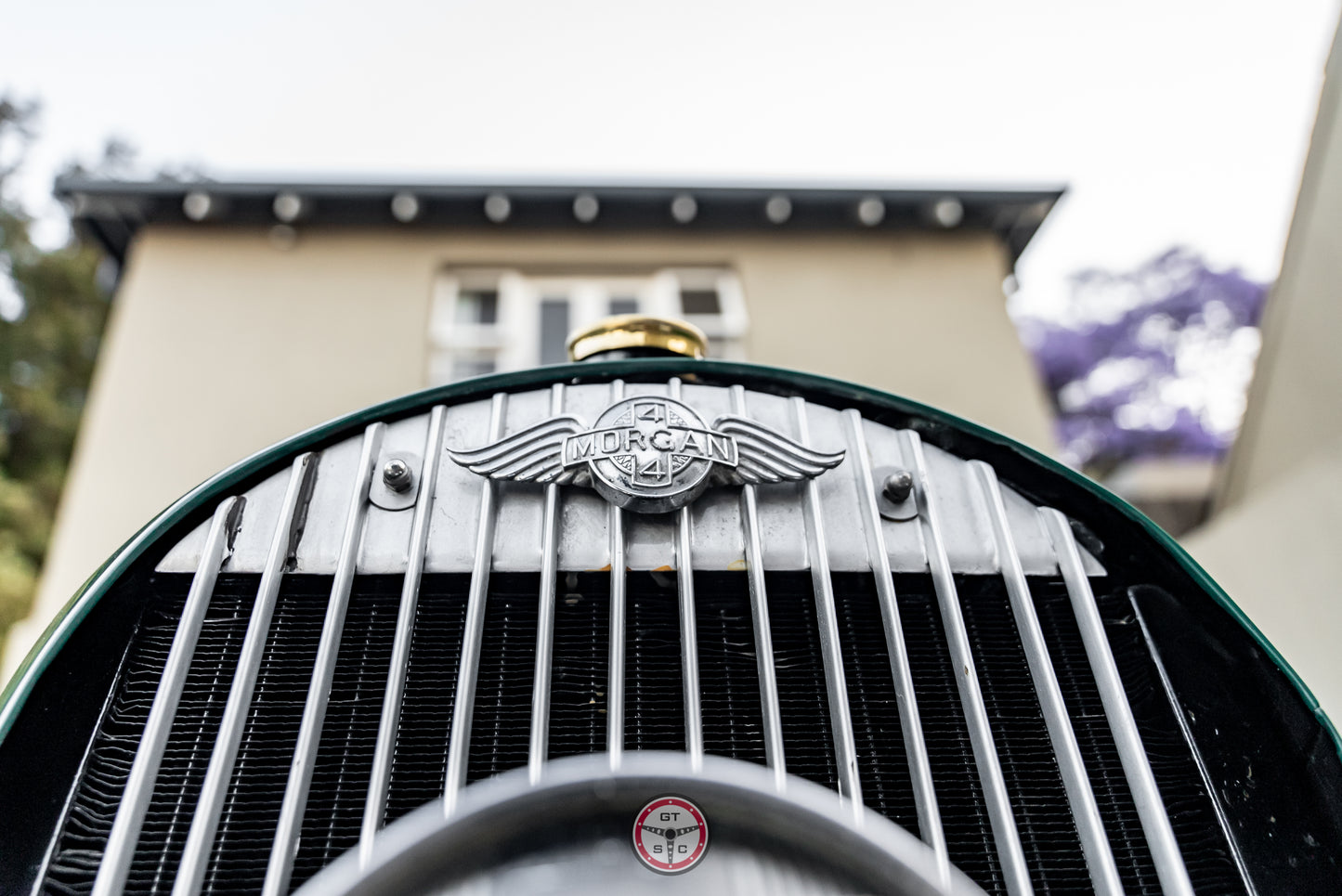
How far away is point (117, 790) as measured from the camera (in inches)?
69.4

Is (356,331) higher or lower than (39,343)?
→ lower

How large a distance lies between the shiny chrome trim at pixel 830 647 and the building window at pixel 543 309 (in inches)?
158

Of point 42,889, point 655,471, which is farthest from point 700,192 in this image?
point 42,889

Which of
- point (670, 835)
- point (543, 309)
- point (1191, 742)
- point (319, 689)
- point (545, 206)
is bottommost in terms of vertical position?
point (670, 835)

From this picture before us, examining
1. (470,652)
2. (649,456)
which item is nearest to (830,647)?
(649,456)

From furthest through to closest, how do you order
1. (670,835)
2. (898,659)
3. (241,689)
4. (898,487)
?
1. (898,487)
2. (898,659)
3. (241,689)
4. (670,835)

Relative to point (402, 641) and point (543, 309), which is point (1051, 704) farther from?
point (543, 309)

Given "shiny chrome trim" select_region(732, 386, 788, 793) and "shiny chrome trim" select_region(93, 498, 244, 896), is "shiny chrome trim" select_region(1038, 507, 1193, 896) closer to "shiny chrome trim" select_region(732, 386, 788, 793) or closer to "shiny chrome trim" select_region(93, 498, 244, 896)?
"shiny chrome trim" select_region(732, 386, 788, 793)

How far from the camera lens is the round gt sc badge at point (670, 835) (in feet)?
5.31

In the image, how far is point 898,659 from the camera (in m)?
1.84

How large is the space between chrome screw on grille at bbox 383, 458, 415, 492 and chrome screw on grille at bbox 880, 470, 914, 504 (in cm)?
120

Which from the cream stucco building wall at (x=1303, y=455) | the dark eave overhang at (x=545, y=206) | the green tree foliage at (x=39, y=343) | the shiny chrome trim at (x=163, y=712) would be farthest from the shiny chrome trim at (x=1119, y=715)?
the green tree foliage at (x=39, y=343)

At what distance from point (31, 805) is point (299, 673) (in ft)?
1.81

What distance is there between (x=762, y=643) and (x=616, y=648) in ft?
1.06
